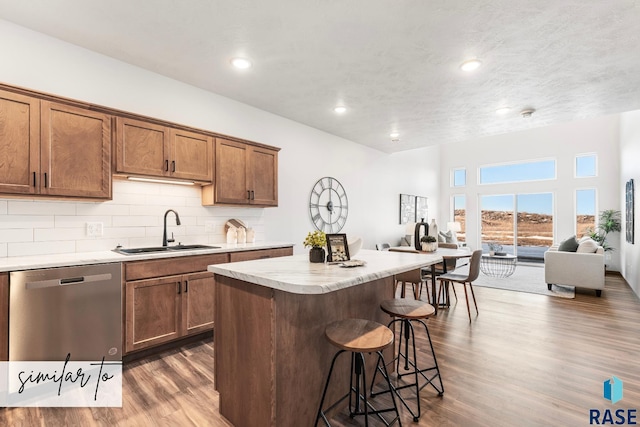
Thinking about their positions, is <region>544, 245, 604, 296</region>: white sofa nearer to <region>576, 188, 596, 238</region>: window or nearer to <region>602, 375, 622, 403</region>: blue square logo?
<region>576, 188, 596, 238</region>: window

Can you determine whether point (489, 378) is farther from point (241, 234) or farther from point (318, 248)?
point (241, 234)

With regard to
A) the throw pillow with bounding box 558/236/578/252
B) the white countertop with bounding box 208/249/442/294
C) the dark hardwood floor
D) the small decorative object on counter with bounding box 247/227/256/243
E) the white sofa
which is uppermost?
the small decorative object on counter with bounding box 247/227/256/243

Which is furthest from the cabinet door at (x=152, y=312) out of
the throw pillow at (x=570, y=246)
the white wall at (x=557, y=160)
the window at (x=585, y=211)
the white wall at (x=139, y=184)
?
the window at (x=585, y=211)

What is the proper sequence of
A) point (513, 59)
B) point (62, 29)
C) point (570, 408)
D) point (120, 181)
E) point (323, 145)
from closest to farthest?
point (570, 408) < point (62, 29) < point (513, 59) < point (120, 181) < point (323, 145)

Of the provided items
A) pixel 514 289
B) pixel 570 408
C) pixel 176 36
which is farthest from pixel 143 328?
pixel 514 289

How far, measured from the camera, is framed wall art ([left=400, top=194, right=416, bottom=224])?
7.15 metres

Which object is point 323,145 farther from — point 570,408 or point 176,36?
point 570,408

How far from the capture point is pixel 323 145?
5035 millimetres

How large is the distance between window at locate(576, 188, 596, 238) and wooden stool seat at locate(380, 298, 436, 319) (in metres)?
7.44

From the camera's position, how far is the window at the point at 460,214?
29.9 feet

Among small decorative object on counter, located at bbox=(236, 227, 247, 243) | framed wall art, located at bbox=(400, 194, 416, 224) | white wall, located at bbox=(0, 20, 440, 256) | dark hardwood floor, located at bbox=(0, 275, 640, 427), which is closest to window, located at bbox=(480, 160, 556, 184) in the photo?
framed wall art, located at bbox=(400, 194, 416, 224)

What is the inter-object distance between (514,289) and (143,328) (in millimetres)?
5522

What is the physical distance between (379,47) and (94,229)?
2991mm

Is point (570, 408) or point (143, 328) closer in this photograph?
point (570, 408)
